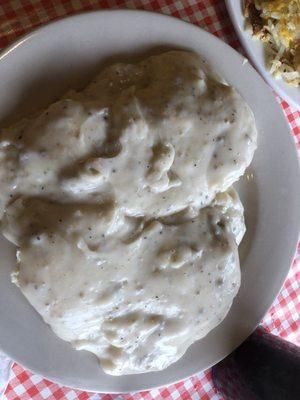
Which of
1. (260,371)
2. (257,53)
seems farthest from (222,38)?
(260,371)

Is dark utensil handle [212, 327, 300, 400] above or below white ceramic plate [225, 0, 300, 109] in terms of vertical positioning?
below

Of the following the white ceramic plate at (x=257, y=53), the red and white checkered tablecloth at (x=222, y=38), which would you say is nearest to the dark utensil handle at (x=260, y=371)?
the red and white checkered tablecloth at (x=222, y=38)

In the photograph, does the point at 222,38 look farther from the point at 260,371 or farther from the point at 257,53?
the point at 260,371

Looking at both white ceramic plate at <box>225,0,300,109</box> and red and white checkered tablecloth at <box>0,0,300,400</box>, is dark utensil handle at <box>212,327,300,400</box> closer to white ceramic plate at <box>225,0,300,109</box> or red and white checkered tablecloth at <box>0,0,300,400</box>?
red and white checkered tablecloth at <box>0,0,300,400</box>

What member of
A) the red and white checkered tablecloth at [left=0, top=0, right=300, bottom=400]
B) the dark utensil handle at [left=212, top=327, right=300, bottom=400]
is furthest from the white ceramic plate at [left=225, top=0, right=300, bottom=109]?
the dark utensil handle at [left=212, top=327, right=300, bottom=400]

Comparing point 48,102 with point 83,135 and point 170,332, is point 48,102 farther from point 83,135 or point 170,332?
point 170,332

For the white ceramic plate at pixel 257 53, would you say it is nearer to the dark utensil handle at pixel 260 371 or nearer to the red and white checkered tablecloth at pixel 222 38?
the red and white checkered tablecloth at pixel 222 38
